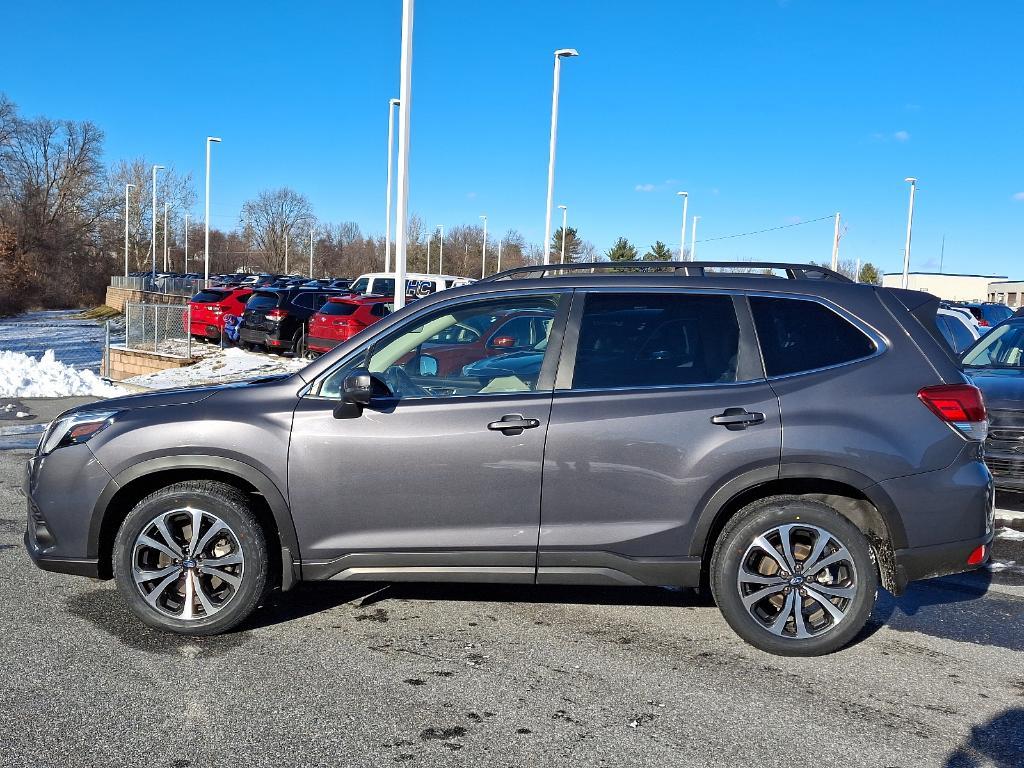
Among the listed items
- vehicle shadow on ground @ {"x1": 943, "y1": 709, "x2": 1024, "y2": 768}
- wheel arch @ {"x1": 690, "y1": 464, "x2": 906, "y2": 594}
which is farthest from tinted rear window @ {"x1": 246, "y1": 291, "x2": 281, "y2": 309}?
vehicle shadow on ground @ {"x1": 943, "y1": 709, "x2": 1024, "y2": 768}

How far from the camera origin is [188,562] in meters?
4.38

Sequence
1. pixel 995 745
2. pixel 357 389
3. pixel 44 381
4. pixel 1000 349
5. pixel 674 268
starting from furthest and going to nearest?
1. pixel 44 381
2. pixel 1000 349
3. pixel 674 268
4. pixel 357 389
5. pixel 995 745

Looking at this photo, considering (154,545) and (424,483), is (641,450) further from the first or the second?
(154,545)

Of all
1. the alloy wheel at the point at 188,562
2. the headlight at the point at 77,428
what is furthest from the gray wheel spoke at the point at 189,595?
the headlight at the point at 77,428

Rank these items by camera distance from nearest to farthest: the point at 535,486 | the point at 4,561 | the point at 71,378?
the point at 535,486 < the point at 4,561 < the point at 71,378

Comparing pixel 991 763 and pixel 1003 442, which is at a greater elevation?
pixel 1003 442

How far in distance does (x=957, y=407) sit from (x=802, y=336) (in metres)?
0.79

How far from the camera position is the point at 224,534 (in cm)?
438

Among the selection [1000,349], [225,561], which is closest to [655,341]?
[225,561]

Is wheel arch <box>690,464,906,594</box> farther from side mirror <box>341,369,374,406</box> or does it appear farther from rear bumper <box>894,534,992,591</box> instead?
side mirror <box>341,369,374,406</box>

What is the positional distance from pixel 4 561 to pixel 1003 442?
7.49 m

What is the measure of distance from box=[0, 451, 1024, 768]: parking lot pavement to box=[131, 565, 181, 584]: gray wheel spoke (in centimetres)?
30

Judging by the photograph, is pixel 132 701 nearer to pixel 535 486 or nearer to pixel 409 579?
pixel 409 579

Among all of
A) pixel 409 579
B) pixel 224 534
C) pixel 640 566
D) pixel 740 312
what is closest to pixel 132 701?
pixel 224 534
